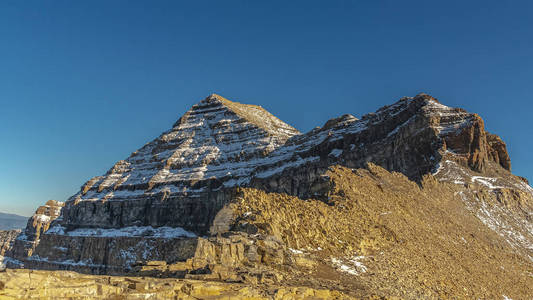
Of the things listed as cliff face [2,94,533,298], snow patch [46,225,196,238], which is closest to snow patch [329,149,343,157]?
cliff face [2,94,533,298]

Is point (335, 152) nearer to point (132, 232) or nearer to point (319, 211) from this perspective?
point (132, 232)

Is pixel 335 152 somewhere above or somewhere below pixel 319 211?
above

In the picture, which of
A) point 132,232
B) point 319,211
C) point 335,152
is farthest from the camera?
point 132,232

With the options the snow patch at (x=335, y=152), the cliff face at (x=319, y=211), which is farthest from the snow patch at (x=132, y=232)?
the snow patch at (x=335, y=152)

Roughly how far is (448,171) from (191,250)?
6699 cm

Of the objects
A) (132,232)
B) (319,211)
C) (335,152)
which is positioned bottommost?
(319,211)

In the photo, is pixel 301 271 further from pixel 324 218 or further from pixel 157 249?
pixel 157 249

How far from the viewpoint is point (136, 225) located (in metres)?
142

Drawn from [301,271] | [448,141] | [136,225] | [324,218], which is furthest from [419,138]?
[136,225]

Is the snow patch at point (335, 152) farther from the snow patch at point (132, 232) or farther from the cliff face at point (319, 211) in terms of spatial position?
the snow patch at point (132, 232)

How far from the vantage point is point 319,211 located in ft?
101

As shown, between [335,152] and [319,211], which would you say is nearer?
[319,211]

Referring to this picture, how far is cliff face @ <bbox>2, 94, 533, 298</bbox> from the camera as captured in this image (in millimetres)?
22922

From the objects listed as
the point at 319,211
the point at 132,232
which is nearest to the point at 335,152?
the point at 132,232
